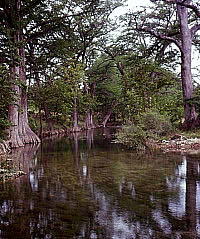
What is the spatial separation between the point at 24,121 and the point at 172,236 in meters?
13.5

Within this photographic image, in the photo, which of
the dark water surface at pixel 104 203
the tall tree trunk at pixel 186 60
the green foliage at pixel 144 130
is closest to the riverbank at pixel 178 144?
the green foliage at pixel 144 130

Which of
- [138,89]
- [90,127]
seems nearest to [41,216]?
[138,89]

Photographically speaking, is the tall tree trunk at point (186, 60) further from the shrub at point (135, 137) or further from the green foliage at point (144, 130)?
the shrub at point (135, 137)

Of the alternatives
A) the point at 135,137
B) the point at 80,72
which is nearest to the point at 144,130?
the point at 135,137

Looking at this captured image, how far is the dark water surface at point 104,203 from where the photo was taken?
10.4 feet

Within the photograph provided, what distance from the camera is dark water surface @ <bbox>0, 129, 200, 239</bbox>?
316 cm

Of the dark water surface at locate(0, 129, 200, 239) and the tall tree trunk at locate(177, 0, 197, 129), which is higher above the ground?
the tall tree trunk at locate(177, 0, 197, 129)

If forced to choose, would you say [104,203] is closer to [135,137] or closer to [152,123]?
[135,137]

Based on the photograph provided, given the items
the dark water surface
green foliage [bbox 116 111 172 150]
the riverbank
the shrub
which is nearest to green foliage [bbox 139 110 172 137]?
green foliage [bbox 116 111 172 150]

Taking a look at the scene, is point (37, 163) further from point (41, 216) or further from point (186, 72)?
point (186, 72)

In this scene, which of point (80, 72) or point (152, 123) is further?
point (80, 72)

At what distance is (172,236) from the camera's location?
293 centimetres

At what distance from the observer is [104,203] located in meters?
4.20

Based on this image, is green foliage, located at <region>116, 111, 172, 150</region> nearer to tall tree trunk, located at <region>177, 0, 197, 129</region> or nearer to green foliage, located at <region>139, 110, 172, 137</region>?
green foliage, located at <region>139, 110, 172, 137</region>
